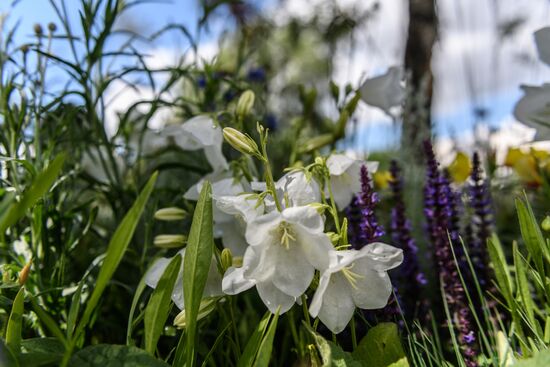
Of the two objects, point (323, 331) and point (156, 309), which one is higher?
point (156, 309)

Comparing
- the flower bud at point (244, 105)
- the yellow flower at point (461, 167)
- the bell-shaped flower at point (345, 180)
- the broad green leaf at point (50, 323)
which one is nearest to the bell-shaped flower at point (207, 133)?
the flower bud at point (244, 105)

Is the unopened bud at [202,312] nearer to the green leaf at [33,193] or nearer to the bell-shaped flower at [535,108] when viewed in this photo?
the green leaf at [33,193]

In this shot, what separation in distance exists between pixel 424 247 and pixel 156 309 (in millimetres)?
687

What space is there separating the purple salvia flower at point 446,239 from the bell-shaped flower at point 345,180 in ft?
0.28

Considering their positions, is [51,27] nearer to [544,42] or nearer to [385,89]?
[385,89]

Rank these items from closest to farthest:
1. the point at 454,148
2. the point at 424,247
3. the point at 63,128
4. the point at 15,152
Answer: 1. the point at 15,152
2. the point at 63,128
3. the point at 424,247
4. the point at 454,148

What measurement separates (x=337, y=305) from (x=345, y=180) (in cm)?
26

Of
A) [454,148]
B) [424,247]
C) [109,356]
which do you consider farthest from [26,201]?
[454,148]

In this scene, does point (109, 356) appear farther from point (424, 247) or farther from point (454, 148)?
point (454, 148)

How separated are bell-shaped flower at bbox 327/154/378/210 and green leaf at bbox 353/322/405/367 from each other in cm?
21

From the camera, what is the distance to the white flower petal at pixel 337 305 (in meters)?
0.53

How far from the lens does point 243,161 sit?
2.37 feet

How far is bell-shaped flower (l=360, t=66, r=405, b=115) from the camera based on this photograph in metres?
0.93

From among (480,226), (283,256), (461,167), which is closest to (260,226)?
(283,256)
